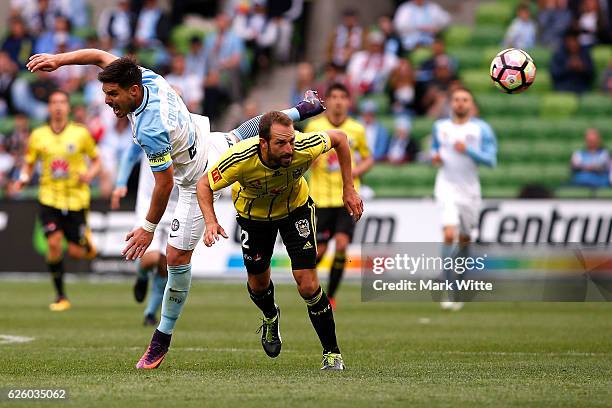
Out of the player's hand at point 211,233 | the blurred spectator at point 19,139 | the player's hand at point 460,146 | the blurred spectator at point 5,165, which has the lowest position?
the blurred spectator at point 5,165

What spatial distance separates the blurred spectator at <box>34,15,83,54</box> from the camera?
2675 centimetres

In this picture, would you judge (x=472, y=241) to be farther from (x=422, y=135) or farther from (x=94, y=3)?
(x=94, y=3)

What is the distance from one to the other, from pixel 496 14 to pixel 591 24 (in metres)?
2.30

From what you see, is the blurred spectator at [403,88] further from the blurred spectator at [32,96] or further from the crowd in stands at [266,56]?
the blurred spectator at [32,96]

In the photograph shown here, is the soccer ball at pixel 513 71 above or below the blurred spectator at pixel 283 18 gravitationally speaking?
above

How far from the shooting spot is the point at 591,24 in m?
24.0

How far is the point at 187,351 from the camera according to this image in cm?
1094

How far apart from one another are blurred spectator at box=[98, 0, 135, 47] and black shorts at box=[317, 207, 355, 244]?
12.2 metres

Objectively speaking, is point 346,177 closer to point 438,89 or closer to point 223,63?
point 438,89

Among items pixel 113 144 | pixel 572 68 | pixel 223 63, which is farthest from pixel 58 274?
pixel 572 68

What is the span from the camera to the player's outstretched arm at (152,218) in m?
8.86

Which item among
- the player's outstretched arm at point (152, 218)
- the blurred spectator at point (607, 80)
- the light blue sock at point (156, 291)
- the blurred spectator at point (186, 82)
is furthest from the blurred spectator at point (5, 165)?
the player's outstretched arm at point (152, 218)

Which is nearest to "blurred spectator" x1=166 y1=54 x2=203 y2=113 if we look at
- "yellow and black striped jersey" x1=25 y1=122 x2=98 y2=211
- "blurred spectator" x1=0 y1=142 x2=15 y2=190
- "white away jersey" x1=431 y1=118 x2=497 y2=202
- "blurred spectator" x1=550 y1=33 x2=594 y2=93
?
"blurred spectator" x1=0 y1=142 x2=15 y2=190

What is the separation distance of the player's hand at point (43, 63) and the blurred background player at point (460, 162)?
7.90 metres
